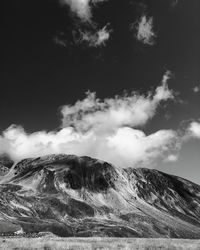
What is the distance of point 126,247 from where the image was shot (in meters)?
31.0

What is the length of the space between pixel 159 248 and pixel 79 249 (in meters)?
8.00

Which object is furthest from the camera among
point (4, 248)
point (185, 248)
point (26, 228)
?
point (26, 228)

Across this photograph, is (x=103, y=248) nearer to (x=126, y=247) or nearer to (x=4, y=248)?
(x=126, y=247)

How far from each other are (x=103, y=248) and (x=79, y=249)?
256 cm

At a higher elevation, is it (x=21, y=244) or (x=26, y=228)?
(x=26, y=228)

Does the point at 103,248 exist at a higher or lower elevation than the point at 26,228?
lower

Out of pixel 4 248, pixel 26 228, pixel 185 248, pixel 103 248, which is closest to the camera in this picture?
pixel 4 248

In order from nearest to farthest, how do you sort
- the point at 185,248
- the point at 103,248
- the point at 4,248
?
the point at 4,248 → the point at 103,248 → the point at 185,248

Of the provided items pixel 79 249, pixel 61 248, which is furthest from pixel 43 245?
pixel 79 249

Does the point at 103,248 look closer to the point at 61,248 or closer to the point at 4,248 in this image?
the point at 61,248

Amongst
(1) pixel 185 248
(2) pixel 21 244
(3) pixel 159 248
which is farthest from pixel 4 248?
(1) pixel 185 248

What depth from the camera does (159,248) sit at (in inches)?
1259

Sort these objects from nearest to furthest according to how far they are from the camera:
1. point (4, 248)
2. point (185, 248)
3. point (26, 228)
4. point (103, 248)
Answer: point (4, 248), point (103, 248), point (185, 248), point (26, 228)

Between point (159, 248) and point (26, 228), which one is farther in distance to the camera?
point (26, 228)
